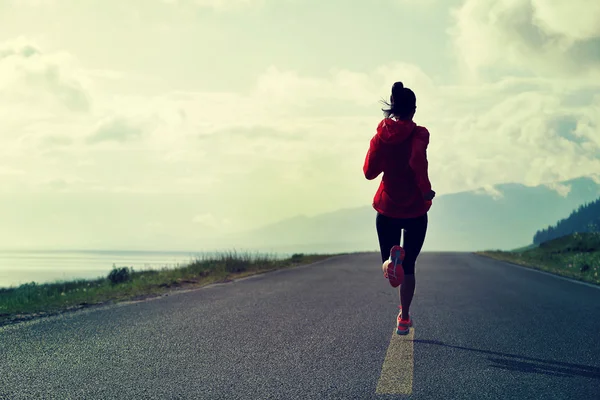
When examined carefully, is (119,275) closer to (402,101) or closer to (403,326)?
(403,326)

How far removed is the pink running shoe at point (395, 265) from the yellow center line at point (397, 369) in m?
0.65

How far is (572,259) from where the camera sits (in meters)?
24.1

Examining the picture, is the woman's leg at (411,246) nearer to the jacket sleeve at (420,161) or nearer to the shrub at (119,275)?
the jacket sleeve at (420,161)

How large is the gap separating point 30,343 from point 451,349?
13.9 ft

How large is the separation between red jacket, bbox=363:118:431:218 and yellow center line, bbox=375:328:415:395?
4.10 ft

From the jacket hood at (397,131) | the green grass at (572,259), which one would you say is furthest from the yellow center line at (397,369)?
the green grass at (572,259)

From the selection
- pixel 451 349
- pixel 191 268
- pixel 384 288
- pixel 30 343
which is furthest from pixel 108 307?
pixel 191 268

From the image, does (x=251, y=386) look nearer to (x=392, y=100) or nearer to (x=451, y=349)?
(x=451, y=349)

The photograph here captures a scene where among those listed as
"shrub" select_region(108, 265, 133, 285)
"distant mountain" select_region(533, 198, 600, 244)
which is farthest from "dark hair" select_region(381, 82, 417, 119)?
"distant mountain" select_region(533, 198, 600, 244)

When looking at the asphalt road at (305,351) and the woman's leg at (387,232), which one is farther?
the woman's leg at (387,232)

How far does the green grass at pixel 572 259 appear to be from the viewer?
18.3m

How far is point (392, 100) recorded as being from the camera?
534 centimetres

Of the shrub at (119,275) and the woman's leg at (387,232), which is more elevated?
the woman's leg at (387,232)

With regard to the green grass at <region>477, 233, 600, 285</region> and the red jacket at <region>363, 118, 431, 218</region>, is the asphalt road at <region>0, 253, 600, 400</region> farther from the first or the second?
the green grass at <region>477, 233, 600, 285</region>
